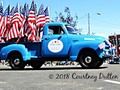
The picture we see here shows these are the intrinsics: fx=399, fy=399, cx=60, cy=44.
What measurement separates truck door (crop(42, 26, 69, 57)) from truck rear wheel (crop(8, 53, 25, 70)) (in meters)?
1.20

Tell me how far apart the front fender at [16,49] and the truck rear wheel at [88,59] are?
2.57m

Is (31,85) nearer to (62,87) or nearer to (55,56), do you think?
(62,87)

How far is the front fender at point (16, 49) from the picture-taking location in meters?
18.4

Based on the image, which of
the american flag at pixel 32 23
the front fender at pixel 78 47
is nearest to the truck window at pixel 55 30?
the front fender at pixel 78 47

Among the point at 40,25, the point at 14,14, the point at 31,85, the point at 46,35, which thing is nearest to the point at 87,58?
the point at 46,35

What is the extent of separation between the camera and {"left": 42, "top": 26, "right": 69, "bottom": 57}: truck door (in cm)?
1786

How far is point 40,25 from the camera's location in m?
19.9

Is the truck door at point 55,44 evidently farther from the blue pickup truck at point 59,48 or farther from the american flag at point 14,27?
the american flag at point 14,27

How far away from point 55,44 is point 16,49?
1.98 metres

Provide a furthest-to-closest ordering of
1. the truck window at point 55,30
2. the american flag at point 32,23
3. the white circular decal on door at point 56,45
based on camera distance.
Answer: the american flag at point 32,23 < the truck window at point 55,30 < the white circular decal on door at point 56,45

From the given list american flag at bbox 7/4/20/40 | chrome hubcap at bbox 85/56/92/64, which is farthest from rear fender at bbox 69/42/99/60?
american flag at bbox 7/4/20/40

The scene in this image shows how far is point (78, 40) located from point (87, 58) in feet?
3.10

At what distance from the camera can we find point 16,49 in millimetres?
18594

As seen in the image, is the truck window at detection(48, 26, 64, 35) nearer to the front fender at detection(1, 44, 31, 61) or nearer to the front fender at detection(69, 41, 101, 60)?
the front fender at detection(69, 41, 101, 60)
